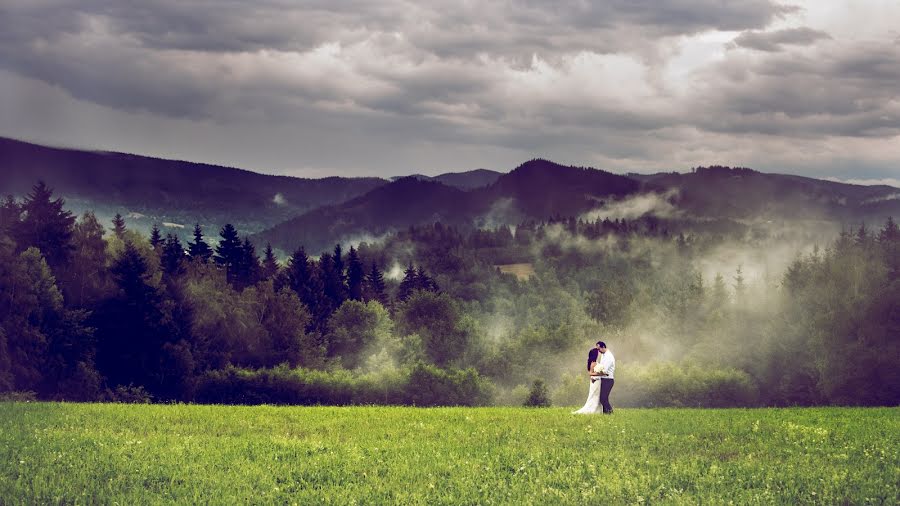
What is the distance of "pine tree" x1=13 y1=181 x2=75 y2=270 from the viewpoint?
82.6 m

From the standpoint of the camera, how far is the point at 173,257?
105m

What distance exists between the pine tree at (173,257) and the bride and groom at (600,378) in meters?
82.7

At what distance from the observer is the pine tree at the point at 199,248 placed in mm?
123706

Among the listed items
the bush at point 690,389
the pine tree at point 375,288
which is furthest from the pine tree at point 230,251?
the bush at point 690,389

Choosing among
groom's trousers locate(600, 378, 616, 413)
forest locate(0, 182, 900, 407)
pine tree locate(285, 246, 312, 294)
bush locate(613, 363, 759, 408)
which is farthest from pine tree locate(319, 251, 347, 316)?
groom's trousers locate(600, 378, 616, 413)

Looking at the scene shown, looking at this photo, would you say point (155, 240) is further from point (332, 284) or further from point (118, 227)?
point (332, 284)

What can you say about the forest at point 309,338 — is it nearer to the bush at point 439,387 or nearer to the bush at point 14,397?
the bush at point 439,387

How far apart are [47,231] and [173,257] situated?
2227 centimetres

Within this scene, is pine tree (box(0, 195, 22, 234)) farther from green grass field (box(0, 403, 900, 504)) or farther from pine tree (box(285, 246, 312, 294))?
green grass field (box(0, 403, 900, 504))

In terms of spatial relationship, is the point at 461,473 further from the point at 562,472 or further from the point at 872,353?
the point at 872,353

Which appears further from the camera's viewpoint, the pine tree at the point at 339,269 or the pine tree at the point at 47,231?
the pine tree at the point at 339,269

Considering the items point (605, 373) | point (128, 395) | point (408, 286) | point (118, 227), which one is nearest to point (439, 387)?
point (128, 395)

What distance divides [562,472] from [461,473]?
89.3 inches

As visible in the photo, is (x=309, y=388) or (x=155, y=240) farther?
(x=155, y=240)
